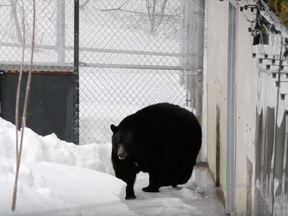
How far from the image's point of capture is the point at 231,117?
6559 mm

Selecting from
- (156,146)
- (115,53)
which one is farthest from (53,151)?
(115,53)

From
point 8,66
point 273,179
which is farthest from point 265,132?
point 8,66

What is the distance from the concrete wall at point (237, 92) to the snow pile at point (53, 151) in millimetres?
1273

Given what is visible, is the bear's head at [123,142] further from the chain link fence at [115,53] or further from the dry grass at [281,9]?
the dry grass at [281,9]

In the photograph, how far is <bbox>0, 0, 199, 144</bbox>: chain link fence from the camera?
958 cm

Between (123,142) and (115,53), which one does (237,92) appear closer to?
(123,142)

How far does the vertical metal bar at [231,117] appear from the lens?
652 cm

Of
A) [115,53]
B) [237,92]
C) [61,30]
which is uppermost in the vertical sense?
[61,30]

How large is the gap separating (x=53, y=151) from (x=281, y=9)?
2.98m

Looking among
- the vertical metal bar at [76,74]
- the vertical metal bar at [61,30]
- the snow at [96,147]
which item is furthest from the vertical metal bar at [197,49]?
the vertical metal bar at [61,30]

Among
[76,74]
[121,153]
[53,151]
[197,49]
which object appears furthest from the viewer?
[197,49]

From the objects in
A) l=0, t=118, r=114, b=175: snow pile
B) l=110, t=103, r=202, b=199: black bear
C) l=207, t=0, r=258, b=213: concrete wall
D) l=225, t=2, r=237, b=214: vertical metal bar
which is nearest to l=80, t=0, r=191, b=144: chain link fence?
l=207, t=0, r=258, b=213: concrete wall

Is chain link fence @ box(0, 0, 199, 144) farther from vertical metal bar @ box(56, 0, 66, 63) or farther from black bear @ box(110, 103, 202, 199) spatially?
black bear @ box(110, 103, 202, 199)

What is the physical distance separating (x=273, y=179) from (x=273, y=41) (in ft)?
2.69
